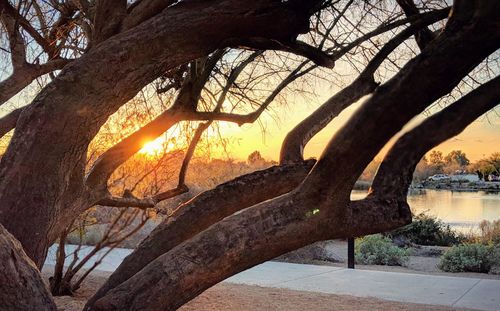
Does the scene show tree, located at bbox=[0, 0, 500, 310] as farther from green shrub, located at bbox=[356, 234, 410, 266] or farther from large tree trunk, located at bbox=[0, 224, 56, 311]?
green shrub, located at bbox=[356, 234, 410, 266]

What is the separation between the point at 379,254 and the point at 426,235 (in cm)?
399

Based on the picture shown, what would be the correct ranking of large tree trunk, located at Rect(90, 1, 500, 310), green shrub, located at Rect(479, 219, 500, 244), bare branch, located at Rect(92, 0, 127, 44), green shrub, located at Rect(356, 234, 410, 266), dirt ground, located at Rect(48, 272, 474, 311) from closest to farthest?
large tree trunk, located at Rect(90, 1, 500, 310)
bare branch, located at Rect(92, 0, 127, 44)
dirt ground, located at Rect(48, 272, 474, 311)
green shrub, located at Rect(356, 234, 410, 266)
green shrub, located at Rect(479, 219, 500, 244)

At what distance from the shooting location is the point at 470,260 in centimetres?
1205

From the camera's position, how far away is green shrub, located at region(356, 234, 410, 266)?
13.0 metres

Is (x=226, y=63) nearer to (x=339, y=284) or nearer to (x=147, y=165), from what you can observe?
(x=147, y=165)

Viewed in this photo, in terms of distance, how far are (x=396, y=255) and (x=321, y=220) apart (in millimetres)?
10189

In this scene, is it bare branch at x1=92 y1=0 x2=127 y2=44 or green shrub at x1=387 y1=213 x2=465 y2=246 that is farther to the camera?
green shrub at x1=387 y1=213 x2=465 y2=246

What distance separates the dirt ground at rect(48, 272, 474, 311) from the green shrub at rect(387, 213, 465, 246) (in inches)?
336

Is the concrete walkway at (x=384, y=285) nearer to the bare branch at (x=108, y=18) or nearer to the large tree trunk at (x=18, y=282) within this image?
the bare branch at (x=108, y=18)

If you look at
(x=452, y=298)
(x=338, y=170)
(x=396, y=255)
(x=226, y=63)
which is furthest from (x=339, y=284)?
(x=338, y=170)

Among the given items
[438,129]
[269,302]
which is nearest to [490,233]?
[269,302]

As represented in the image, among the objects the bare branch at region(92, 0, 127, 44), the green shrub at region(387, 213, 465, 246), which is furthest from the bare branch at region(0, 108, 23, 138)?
the green shrub at region(387, 213, 465, 246)

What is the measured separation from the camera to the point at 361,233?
337 centimetres

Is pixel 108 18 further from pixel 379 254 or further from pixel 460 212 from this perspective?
pixel 460 212
